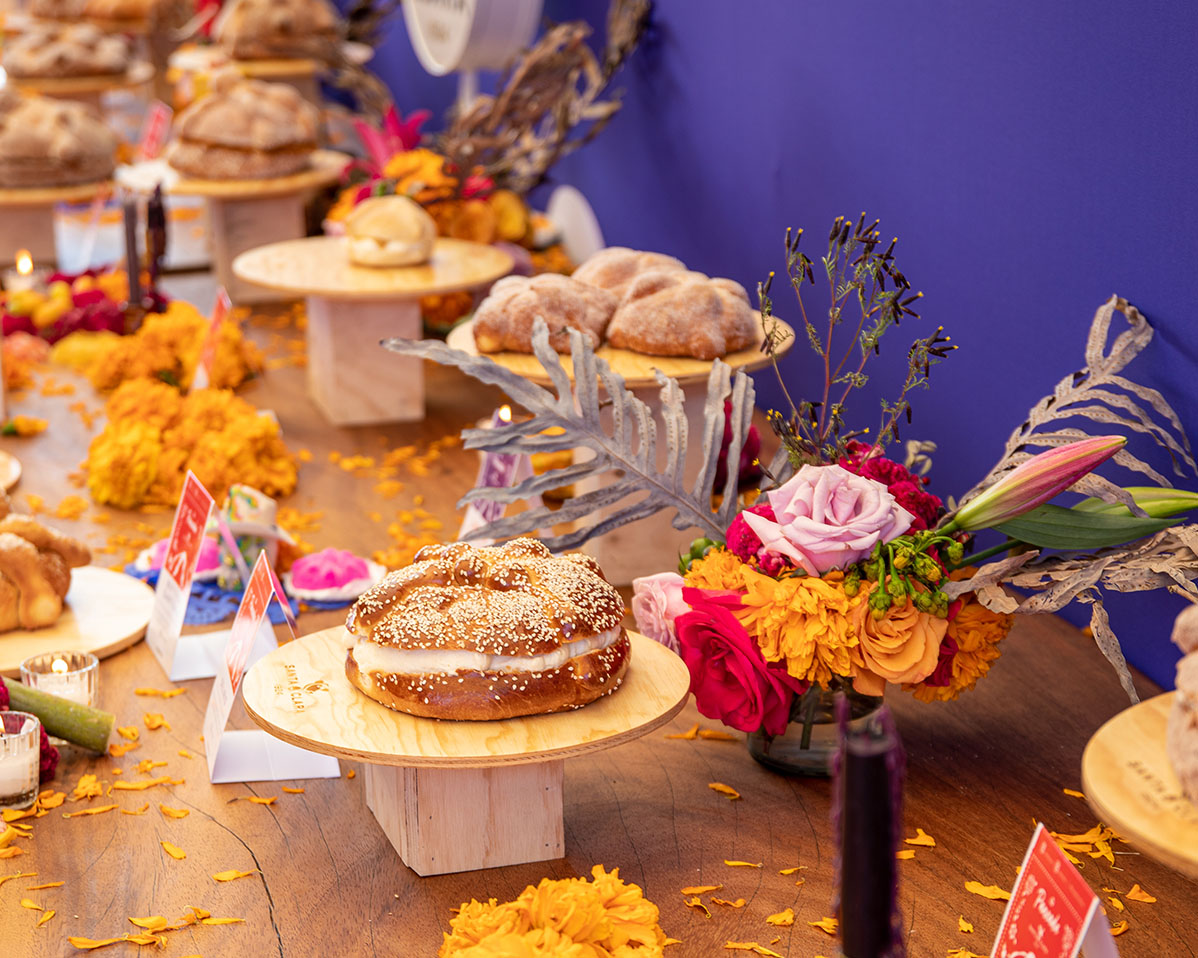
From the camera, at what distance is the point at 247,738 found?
2240 millimetres

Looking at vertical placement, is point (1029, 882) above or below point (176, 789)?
above

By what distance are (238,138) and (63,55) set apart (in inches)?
98.6

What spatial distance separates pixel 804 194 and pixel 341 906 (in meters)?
2.22

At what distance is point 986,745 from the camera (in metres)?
2.24

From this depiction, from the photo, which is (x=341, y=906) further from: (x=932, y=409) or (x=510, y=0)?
(x=510, y=0)

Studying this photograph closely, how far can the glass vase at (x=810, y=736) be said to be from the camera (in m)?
2.08

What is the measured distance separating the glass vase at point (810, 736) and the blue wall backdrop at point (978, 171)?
628mm

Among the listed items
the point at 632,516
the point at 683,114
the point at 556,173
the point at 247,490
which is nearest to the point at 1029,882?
the point at 632,516

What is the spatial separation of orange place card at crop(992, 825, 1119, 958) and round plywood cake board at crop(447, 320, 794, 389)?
1308 millimetres

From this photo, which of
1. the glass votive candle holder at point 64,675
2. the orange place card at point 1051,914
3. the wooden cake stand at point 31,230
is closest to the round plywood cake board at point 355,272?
the glass votive candle holder at point 64,675

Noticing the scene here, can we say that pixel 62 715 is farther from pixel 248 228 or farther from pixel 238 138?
pixel 248 228

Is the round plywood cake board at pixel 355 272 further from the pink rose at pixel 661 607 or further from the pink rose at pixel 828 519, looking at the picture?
the pink rose at pixel 828 519

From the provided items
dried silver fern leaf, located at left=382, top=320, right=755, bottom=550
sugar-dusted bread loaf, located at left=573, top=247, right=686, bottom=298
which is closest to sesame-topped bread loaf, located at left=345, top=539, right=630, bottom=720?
dried silver fern leaf, located at left=382, top=320, right=755, bottom=550

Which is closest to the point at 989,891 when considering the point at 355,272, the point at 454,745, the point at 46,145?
the point at 454,745
